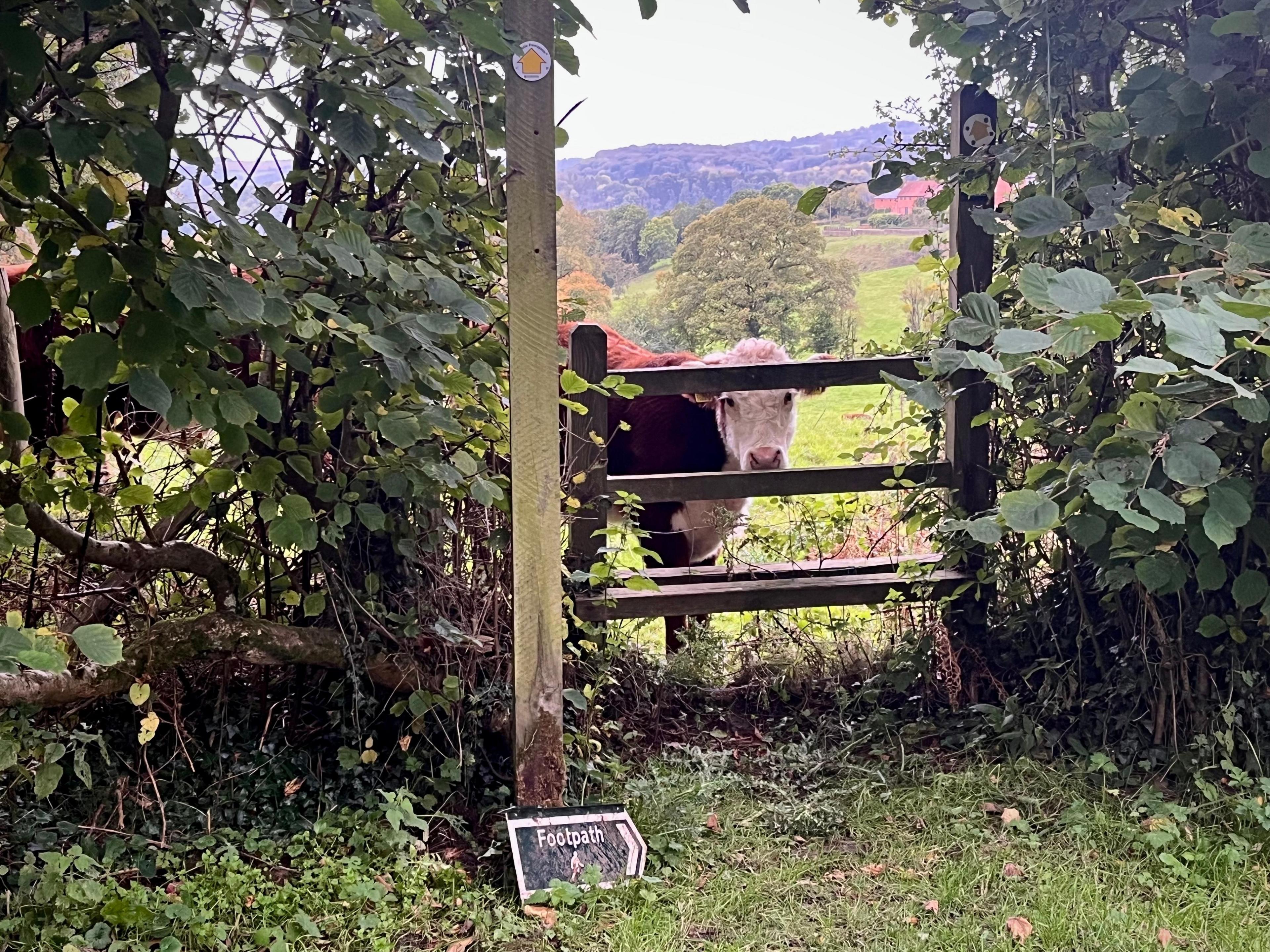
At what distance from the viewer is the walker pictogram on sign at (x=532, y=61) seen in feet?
8.79

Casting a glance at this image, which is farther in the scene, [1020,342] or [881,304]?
[881,304]

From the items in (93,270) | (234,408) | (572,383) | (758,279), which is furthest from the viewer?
(758,279)

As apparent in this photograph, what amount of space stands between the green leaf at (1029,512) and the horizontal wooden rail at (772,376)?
1.82 meters

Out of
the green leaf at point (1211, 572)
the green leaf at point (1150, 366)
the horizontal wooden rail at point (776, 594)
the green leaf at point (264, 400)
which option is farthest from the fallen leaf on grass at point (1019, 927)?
the green leaf at point (264, 400)

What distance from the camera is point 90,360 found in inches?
76.4

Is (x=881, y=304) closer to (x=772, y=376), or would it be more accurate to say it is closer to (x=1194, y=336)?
(x=772, y=376)

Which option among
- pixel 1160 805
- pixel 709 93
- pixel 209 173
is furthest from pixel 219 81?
pixel 709 93

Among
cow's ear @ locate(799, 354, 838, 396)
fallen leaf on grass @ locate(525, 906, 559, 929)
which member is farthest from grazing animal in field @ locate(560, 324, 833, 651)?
fallen leaf on grass @ locate(525, 906, 559, 929)

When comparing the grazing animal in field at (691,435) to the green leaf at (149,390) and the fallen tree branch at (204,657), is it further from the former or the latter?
the green leaf at (149,390)

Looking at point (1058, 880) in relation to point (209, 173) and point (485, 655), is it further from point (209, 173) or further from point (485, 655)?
point (209, 173)

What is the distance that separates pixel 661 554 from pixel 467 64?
2.74 m

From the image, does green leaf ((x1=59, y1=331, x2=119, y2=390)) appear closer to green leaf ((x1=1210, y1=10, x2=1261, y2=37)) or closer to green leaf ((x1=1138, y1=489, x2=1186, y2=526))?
green leaf ((x1=1138, y1=489, x2=1186, y2=526))

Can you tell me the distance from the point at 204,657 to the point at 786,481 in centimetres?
Answer: 218

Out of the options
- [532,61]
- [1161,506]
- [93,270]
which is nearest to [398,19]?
[93,270]
